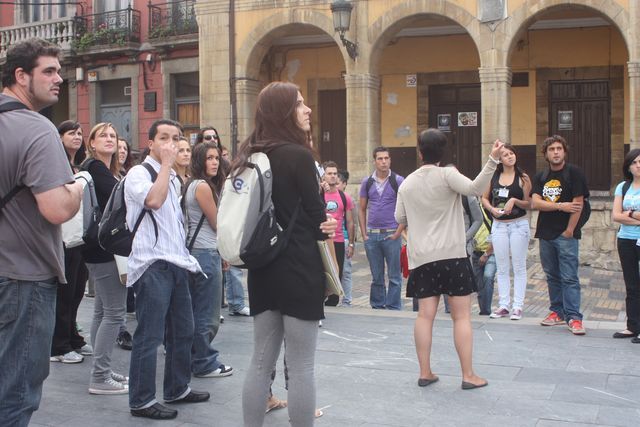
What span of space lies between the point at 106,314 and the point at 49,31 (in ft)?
68.0

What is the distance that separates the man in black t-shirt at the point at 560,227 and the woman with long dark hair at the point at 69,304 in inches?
172

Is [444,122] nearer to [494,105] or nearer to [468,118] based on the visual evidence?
[468,118]

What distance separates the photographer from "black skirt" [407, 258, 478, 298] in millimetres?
5594

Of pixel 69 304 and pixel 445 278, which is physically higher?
pixel 445 278

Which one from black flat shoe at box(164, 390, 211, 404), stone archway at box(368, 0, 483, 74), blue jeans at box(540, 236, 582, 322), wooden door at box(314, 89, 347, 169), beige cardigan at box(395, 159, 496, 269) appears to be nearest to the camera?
black flat shoe at box(164, 390, 211, 404)

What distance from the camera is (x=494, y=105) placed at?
658 inches

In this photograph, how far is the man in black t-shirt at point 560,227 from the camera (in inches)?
297

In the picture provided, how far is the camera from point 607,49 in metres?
18.8

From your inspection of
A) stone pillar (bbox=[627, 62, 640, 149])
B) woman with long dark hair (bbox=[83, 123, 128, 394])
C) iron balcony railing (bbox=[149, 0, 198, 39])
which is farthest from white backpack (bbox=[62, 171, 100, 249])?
iron balcony railing (bbox=[149, 0, 198, 39])

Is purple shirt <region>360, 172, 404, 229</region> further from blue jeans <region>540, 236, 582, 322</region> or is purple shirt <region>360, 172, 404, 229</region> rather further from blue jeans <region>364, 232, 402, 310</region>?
blue jeans <region>540, 236, 582, 322</region>

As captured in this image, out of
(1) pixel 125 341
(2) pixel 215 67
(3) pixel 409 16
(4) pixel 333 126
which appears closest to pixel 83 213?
(1) pixel 125 341

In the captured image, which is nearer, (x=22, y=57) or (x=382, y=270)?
(x=22, y=57)

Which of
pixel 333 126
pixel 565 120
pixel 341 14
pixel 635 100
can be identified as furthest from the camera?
pixel 333 126

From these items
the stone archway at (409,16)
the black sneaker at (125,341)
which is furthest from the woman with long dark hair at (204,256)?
the stone archway at (409,16)
